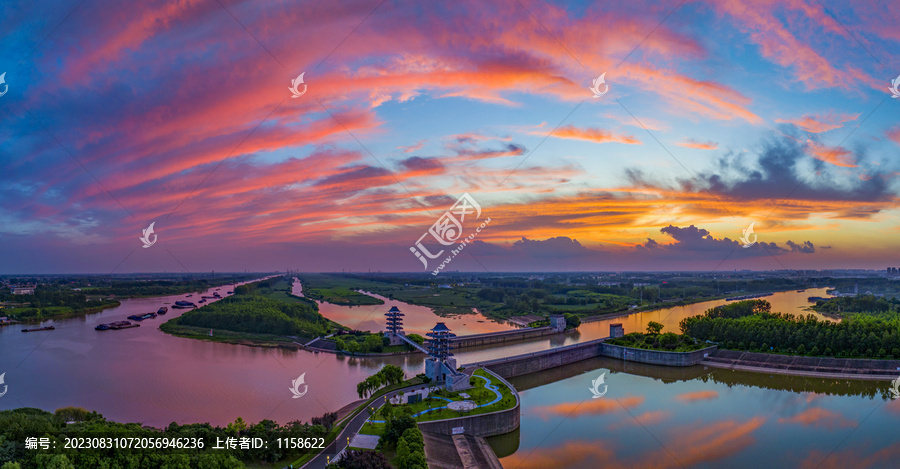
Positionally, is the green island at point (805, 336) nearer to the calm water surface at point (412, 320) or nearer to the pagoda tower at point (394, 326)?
the calm water surface at point (412, 320)

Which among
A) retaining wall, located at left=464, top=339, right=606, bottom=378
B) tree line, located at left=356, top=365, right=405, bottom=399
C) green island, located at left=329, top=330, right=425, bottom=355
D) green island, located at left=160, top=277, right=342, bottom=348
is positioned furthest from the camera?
green island, located at left=160, top=277, right=342, bottom=348

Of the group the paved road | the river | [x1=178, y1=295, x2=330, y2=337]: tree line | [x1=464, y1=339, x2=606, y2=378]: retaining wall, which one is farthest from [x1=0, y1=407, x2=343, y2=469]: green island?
[x1=178, y1=295, x2=330, y2=337]: tree line

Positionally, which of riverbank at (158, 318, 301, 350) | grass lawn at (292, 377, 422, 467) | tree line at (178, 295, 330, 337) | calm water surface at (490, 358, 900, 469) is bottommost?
calm water surface at (490, 358, 900, 469)

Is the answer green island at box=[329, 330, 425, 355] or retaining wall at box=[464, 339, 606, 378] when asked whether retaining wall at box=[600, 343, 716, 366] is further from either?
green island at box=[329, 330, 425, 355]

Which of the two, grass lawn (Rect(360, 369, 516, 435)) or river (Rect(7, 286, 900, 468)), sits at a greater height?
grass lawn (Rect(360, 369, 516, 435))

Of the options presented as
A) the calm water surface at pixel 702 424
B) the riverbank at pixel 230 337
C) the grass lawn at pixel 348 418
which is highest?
the grass lawn at pixel 348 418

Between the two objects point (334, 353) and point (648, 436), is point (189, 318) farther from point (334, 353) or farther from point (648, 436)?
point (648, 436)

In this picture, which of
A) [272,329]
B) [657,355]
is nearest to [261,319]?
[272,329]

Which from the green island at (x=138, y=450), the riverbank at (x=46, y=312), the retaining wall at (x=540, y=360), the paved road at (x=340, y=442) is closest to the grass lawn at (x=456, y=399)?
the paved road at (x=340, y=442)
